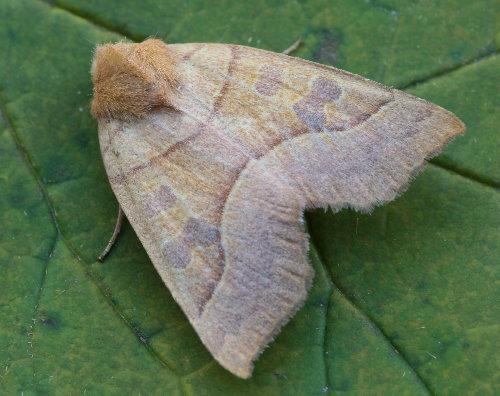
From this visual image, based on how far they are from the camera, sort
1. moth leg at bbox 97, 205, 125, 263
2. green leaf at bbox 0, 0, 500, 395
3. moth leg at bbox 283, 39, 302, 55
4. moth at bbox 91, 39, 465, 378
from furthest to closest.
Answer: moth leg at bbox 283, 39, 302, 55
moth leg at bbox 97, 205, 125, 263
green leaf at bbox 0, 0, 500, 395
moth at bbox 91, 39, 465, 378

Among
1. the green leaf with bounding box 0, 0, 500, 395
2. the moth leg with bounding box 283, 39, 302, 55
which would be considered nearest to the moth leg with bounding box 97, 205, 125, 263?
the green leaf with bounding box 0, 0, 500, 395

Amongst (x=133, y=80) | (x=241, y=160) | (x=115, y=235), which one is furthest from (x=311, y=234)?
(x=133, y=80)

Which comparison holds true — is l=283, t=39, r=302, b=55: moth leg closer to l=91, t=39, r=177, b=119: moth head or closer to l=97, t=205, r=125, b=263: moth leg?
l=91, t=39, r=177, b=119: moth head

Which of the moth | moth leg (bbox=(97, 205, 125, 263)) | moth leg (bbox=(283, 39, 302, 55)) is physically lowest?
moth leg (bbox=(97, 205, 125, 263))

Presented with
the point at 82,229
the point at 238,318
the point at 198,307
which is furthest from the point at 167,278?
the point at 82,229

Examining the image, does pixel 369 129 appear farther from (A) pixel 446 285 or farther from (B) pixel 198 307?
(B) pixel 198 307

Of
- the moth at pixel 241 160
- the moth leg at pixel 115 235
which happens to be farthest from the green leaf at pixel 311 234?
the moth at pixel 241 160

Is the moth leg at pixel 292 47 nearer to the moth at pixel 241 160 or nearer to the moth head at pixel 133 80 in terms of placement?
the moth at pixel 241 160
